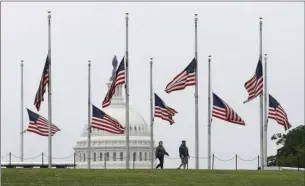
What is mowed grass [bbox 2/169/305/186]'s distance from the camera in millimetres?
50531

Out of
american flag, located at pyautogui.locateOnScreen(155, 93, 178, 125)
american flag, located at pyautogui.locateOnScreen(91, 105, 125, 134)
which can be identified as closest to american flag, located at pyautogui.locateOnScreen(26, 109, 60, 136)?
american flag, located at pyautogui.locateOnScreen(91, 105, 125, 134)

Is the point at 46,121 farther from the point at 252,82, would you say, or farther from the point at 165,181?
the point at 165,181

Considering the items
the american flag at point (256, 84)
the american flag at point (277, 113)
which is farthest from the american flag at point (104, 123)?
the american flag at point (277, 113)

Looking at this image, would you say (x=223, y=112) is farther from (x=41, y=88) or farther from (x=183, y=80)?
(x=41, y=88)

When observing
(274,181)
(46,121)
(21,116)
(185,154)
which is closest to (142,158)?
(21,116)

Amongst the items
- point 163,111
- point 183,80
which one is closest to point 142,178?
point 183,80

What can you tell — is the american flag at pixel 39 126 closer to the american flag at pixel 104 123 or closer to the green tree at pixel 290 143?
the american flag at pixel 104 123

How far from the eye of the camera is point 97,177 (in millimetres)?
52438

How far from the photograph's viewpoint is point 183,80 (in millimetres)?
73062

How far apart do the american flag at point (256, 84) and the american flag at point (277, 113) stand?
51.5 inches

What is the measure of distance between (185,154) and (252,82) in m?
8.79

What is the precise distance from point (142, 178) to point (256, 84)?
22564 millimetres

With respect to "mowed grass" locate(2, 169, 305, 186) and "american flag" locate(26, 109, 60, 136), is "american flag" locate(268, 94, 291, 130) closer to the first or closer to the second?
"american flag" locate(26, 109, 60, 136)

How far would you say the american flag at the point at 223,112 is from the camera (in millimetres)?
72713
